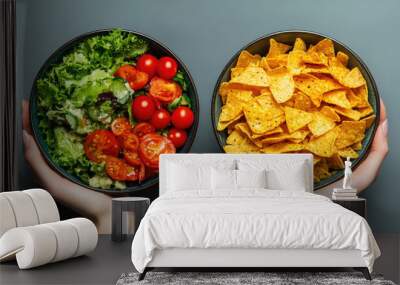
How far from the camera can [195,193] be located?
5.91 metres

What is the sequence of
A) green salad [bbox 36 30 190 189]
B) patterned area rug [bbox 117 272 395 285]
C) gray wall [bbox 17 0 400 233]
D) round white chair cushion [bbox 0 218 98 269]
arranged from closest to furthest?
patterned area rug [bbox 117 272 395 285], round white chair cushion [bbox 0 218 98 269], green salad [bbox 36 30 190 189], gray wall [bbox 17 0 400 233]

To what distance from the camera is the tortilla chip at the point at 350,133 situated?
21.9ft

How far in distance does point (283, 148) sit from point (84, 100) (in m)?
2.08

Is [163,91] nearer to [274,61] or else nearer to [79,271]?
[274,61]

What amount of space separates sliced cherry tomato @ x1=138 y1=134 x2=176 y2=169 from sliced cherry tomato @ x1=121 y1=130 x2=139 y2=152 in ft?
0.17

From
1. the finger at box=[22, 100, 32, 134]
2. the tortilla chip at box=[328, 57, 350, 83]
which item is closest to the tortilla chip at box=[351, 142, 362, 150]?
the tortilla chip at box=[328, 57, 350, 83]

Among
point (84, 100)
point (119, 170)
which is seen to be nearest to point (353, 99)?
point (119, 170)

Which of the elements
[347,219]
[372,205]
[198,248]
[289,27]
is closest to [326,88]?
[289,27]

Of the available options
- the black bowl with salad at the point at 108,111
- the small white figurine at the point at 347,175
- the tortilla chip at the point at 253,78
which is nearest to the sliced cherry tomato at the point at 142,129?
the black bowl with salad at the point at 108,111

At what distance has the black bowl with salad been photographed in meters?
6.85

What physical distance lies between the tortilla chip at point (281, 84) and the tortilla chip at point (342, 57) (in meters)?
0.54

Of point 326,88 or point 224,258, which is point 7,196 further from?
point 326,88

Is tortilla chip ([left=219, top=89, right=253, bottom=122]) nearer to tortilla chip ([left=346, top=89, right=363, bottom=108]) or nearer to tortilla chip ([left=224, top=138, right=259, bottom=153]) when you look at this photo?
tortilla chip ([left=224, top=138, right=259, bottom=153])

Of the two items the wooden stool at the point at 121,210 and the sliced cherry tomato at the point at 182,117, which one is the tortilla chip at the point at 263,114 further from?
the wooden stool at the point at 121,210
